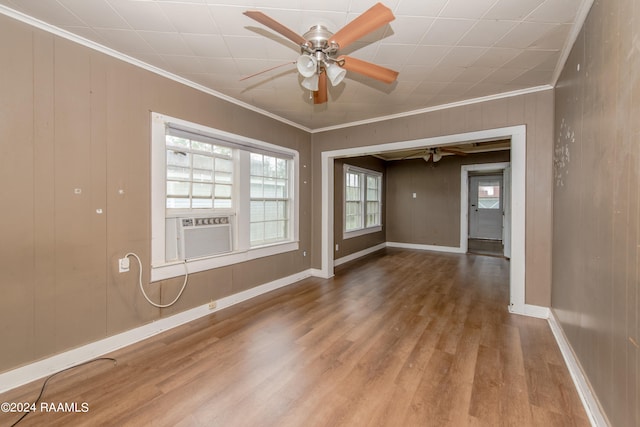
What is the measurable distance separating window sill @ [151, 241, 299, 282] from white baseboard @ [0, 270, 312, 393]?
439 mm

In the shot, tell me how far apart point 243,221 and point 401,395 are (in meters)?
2.62

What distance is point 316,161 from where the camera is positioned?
15.8 feet

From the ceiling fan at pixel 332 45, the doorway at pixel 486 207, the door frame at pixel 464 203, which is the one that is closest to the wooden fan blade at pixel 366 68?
the ceiling fan at pixel 332 45

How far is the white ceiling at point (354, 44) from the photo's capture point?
1790mm

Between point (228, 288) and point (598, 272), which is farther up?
point (598, 272)

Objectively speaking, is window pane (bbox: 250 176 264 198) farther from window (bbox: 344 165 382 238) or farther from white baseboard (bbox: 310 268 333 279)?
window (bbox: 344 165 382 238)

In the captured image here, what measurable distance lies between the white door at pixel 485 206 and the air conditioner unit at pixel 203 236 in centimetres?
879

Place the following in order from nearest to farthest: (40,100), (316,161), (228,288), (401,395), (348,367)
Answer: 1. (401,395)
2. (40,100)
3. (348,367)
4. (228,288)
5. (316,161)

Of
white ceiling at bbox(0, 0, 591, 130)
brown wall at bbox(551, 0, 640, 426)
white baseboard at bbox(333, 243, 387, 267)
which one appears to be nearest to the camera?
brown wall at bbox(551, 0, 640, 426)

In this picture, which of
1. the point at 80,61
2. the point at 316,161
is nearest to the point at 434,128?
the point at 316,161

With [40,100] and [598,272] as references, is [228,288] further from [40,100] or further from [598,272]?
[598,272]

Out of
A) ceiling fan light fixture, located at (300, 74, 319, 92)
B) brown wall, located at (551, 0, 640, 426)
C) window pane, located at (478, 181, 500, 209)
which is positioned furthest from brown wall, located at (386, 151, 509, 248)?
ceiling fan light fixture, located at (300, 74, 319, 92)

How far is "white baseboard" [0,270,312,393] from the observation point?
1885 millimetres

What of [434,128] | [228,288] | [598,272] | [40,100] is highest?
[434,128]
